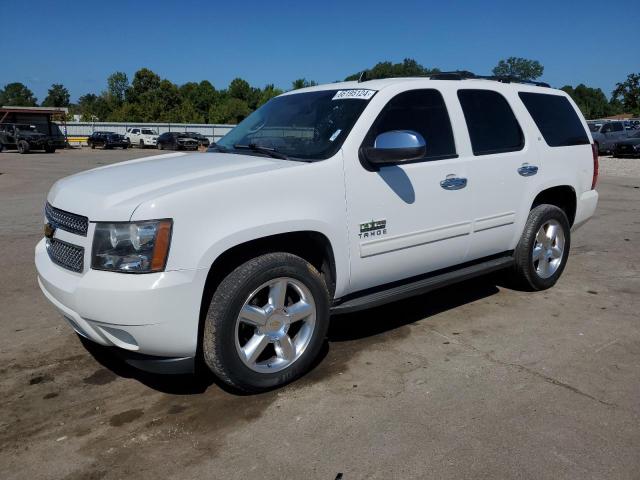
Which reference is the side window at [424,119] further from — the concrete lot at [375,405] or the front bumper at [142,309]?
the front bumper at [142,309]

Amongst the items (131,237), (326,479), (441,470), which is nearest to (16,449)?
(131,237)

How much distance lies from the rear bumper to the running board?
126 centimetres

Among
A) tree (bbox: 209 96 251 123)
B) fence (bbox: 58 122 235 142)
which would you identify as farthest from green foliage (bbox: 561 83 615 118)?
fence (bbox: 58 122 235 142)

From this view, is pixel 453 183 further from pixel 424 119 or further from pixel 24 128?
pixel 24 128

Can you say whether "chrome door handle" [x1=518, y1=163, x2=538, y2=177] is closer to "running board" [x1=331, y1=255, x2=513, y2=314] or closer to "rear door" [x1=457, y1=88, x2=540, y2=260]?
"rear door" [x1=457, y1=88, x2=540, y2=260]

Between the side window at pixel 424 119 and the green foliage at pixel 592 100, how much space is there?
12802 cm

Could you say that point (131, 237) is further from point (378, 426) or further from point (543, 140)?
point (543, 140)

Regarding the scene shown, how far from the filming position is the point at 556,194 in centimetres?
554

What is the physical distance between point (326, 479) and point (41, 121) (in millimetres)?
54468

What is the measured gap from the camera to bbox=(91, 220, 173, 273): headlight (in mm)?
2855

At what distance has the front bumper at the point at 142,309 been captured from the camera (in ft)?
9.32

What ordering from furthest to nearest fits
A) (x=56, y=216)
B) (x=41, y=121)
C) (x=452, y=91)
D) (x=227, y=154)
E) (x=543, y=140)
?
1. (x=41, y=121)
2. (x=543, y=140)
3. (x=452, y=91)
4. (x=227, y=154)
5. (x=56, y=216)

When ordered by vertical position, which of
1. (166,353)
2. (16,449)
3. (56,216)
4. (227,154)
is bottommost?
(16,449)

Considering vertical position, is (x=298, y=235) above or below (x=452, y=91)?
below
